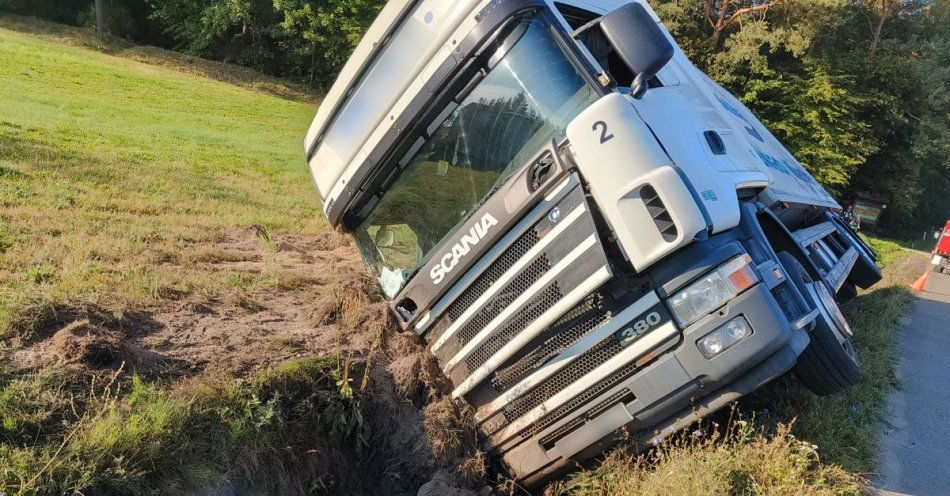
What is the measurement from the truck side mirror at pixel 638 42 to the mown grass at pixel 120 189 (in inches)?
138

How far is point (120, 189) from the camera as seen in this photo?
7.72 m

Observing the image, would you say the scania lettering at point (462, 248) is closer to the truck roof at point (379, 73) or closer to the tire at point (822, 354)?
the truck roof at point (379, 73)

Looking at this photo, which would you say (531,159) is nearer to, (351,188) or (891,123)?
(351,188)

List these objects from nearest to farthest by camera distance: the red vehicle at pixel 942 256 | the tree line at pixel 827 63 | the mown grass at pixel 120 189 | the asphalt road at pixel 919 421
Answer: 1. the asphalt road at pixel 919 421
2. the mown grass at pixel 120 189
3. the red vehicle at pixel 942 256
4. the tree line at pixel 827 63

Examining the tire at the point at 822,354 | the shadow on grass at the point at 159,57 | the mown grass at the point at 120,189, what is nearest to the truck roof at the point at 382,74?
the mown grass at the point at 120,189

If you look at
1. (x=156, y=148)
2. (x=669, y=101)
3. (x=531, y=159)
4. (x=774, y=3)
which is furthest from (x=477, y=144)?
(x=774, y=3)

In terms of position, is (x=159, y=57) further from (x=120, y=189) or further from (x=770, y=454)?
(x=770, y=454)

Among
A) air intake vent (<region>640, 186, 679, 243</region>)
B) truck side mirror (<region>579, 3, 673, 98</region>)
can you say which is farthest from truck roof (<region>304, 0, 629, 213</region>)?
air intake vent (<region>640, 186, 679, 243</region>)

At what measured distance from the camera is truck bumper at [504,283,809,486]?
3.08 meters

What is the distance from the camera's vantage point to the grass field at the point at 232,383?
308 centimetres

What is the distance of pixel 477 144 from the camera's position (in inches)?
146

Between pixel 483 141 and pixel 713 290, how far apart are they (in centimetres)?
152

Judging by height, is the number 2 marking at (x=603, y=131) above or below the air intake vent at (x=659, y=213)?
above

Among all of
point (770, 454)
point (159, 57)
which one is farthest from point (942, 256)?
point (159, 57)
